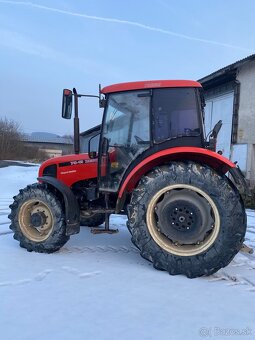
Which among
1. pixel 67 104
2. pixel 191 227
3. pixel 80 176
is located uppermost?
pixel 67 104

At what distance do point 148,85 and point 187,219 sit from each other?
1.72 m

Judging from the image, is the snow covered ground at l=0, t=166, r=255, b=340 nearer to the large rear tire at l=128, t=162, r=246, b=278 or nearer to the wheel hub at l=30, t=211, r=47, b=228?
the large rear tire at l=128, t=162, r=246, b=278

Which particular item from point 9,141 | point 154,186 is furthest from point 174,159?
point 9,141

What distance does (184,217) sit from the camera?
14.2ft

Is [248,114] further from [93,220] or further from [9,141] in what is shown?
[9,141]

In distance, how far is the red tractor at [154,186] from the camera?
414 cm

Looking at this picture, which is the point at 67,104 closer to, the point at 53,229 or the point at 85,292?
the point at 53,229

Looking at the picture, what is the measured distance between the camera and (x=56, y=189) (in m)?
5.20

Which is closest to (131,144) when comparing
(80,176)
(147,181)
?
(147,181)

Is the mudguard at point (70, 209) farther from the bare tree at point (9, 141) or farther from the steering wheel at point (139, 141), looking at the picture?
the bare tree at point (9, 141)

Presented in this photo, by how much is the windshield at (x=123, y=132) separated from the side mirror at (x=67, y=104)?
1.63 feet

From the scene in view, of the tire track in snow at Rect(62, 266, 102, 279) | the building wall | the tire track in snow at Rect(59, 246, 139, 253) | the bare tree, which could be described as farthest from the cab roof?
the bare tree

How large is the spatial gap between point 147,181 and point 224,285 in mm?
1401

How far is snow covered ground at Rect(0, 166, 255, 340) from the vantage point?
2.88m
